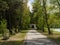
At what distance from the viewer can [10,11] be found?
38.1 meters

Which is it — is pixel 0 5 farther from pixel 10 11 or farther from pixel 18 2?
pixel 18 2

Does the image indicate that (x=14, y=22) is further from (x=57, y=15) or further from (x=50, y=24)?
(x=57, y=15)

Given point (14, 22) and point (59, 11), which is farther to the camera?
point (14, 22)

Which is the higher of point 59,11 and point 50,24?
point 59,11

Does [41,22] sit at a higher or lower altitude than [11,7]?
lower

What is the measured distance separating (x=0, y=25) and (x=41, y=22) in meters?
20.6

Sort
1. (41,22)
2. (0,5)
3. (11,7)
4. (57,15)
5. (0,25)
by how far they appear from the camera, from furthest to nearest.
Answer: (41,22) → (11,7) → (57,15) → (0,25) → (0,5)

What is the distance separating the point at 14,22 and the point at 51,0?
1410cm

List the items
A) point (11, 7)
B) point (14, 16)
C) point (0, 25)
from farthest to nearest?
point (14, 16) < point (11, 7) < point (0, 25)

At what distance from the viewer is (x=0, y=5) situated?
22.6m

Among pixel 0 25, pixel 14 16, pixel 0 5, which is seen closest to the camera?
pixel 0 5

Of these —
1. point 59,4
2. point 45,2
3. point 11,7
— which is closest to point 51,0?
point 59,4

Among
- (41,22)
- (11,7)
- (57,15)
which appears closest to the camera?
(57,15)

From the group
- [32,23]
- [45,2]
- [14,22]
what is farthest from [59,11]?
[32,23]
